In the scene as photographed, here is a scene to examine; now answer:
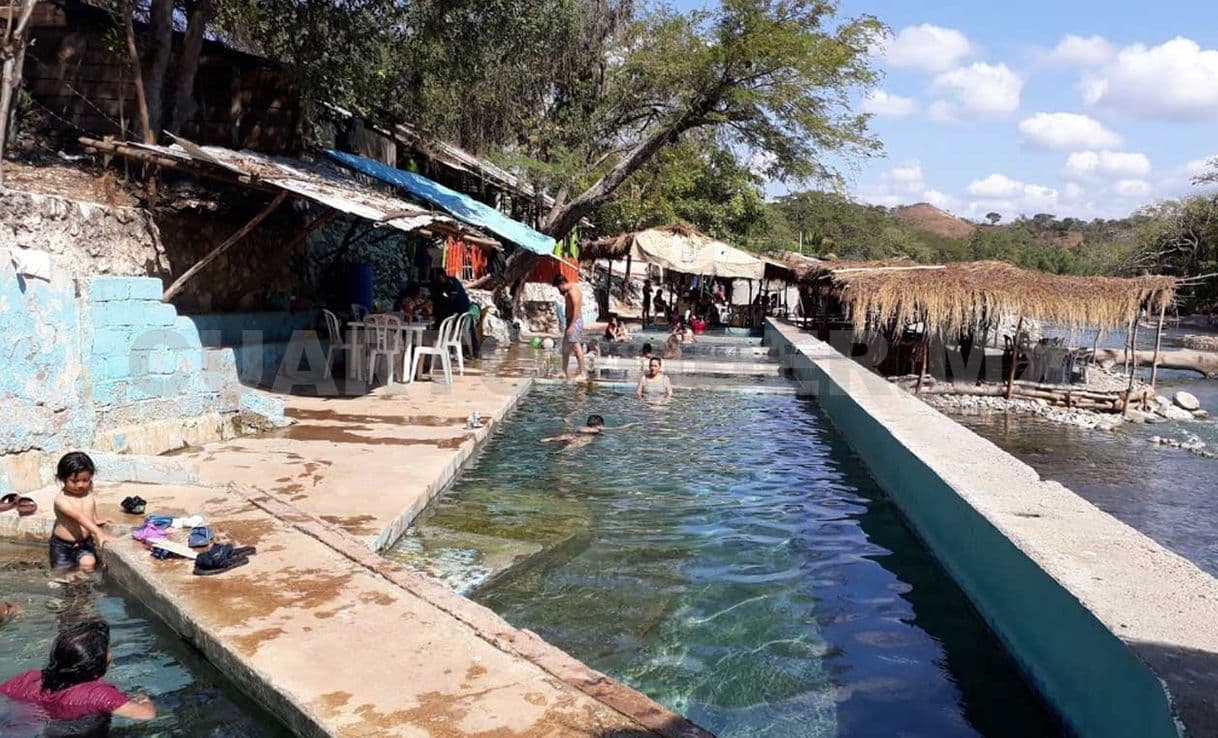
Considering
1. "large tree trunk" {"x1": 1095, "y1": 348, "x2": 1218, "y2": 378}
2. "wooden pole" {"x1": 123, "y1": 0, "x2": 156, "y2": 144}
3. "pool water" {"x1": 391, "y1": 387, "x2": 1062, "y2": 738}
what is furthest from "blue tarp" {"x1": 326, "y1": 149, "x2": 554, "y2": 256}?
"large tree trunk" {"x1": 1095, "y1": 348, "x2": 1218, "y2": 378}

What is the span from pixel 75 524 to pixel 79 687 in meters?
1.74

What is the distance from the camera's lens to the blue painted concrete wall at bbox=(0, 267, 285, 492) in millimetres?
5773

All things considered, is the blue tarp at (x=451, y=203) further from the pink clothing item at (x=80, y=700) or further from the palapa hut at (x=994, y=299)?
the pink clothing item at (x=80, y=700)

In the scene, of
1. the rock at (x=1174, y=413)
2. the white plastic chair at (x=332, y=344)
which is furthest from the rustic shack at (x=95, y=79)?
the rock at (x=1174, y=413)

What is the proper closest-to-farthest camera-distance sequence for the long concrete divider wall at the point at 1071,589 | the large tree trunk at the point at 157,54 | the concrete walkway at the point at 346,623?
the long concrete divider wall at the point at 1071,589 → the concrete walkway at the point at 346,623 → the large tree trunk at the point at 157,54

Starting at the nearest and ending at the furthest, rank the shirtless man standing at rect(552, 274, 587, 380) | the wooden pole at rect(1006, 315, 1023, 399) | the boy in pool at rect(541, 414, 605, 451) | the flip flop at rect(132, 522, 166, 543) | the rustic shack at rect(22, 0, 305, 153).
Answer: the flip flop at rect(132, 522, 166, 543) < the boy in pool at rect(541, 414, 605, 451) < the rustic shack at rect(22, 0, 305, 153) < the shirtless man standing at rect(552, 274, 587, 380) < the wooden pole at rect(1006, 315, 1023, 399)

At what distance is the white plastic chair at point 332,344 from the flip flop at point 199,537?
6694 millimetres

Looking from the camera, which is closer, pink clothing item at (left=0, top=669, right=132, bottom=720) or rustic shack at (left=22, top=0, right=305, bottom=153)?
pink clothing item at (left=0, top=669, right=132, bottom=720)

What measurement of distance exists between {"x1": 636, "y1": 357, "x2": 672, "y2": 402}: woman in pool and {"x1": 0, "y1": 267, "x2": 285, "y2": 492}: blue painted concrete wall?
5.58 meters

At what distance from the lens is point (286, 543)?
488cm

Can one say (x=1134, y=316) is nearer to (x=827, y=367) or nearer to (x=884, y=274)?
(x=884, y=274)

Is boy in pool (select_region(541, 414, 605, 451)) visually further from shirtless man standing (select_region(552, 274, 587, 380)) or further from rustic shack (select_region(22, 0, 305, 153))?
rustic shack (select_region(22, 0, 305, 153))

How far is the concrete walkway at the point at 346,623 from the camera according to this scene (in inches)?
123

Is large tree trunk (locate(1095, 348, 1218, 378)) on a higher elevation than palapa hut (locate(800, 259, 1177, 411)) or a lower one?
lower
